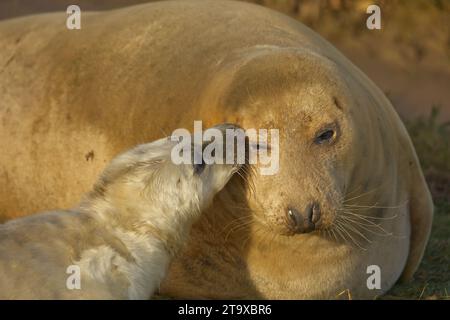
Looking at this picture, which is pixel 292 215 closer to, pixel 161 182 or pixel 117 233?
pixel 161 182

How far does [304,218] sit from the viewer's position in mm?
5727

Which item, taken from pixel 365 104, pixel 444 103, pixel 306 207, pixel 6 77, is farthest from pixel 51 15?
pixel 444 103

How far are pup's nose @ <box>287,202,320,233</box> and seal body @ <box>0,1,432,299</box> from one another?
0.03 m

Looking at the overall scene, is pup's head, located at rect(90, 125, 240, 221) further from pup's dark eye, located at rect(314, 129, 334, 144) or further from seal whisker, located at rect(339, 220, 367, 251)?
seal whisker, located at rect(339, 220, 367, 251)

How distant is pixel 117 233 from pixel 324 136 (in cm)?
106

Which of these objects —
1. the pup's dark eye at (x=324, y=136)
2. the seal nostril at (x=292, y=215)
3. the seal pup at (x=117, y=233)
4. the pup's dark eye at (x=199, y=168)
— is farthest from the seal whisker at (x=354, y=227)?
the pup's dark eye at (x=199, y=168)

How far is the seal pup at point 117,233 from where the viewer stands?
5.32m

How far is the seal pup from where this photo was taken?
5.32m

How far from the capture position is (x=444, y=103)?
1209 cm

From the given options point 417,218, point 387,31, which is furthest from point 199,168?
point 387,31

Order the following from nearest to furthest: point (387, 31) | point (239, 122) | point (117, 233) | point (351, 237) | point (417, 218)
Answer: point (117, 233)
point (239, 122)
point (351, 237)
point (417, 218)
point (387, 31)

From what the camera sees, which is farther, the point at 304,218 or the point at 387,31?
the point at 387,31
